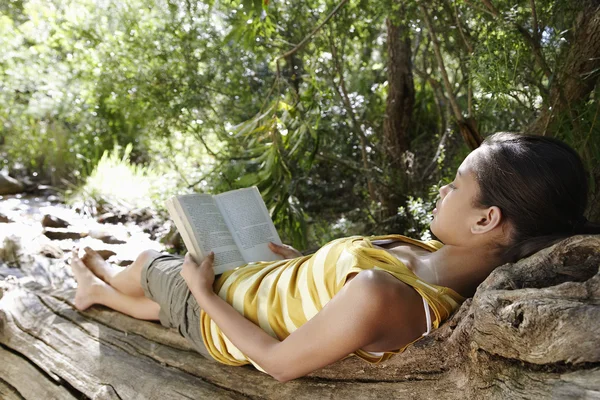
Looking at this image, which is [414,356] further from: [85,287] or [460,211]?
[85,287]

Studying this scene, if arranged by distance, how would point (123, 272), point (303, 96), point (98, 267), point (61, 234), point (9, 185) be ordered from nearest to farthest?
point (123, 272) < point (98, 267) < point (303, 96) < point (61, 234) < point (9, 185)

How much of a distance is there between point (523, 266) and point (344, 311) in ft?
1.41

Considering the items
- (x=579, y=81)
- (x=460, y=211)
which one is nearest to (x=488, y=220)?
(x=460, y=211)

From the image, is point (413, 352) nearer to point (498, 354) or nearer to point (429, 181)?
point (498, 354)

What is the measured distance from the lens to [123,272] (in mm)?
2461

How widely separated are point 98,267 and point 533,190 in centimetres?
197

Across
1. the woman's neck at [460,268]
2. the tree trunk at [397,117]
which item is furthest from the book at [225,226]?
the tree trunk at [397,117]

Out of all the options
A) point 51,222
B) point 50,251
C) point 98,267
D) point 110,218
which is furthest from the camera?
point 110,218

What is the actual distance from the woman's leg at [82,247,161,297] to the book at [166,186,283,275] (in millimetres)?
407

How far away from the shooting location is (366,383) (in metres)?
1.57

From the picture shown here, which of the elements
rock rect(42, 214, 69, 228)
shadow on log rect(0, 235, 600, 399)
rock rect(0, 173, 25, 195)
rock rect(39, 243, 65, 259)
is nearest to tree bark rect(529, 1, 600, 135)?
shadow on log rect(0, 235, 600, 399)

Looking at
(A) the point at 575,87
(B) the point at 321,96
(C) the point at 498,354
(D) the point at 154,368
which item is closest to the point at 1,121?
(B) the point at 321,96

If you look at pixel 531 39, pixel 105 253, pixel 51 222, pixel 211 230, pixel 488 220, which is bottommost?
pixel 105 253

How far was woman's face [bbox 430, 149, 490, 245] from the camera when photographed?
152 centimetres
